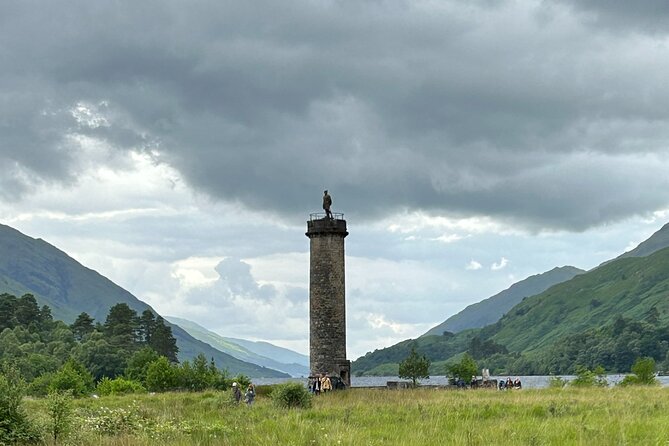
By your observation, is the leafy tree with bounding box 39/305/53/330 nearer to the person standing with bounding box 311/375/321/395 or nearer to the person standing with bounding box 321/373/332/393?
→ the person standing with bounding box 311/375/321/395

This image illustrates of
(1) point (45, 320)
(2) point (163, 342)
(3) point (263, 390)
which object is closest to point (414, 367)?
(2) point (163, 342)

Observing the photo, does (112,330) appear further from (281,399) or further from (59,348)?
(281,399)

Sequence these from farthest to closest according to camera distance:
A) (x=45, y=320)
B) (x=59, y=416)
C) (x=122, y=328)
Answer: (x=45, y=320) → (x=122, y=328) → (x=59, y=416)

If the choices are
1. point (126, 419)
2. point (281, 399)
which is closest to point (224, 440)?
point (126, 419)

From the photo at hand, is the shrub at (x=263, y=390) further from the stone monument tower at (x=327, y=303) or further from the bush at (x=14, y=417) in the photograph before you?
the bush at (x=14, y=417)

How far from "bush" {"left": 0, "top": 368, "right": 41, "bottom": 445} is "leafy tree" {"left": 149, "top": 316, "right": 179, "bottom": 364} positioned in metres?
119

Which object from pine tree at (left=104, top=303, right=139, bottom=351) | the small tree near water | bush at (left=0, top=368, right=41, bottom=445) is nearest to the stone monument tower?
bush at (left=0, top=368, right=41, bottom=445)

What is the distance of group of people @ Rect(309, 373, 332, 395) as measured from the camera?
49.1 m

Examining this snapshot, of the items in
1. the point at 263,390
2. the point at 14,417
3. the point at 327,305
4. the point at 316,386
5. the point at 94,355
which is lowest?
the point at 14,417

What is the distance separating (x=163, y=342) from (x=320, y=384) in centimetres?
9464

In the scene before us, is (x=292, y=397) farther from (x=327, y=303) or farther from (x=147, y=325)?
(x=147, y=325)

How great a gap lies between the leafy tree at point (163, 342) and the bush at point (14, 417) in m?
119

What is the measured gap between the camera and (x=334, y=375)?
54188mm

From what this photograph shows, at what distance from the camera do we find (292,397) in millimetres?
35375
